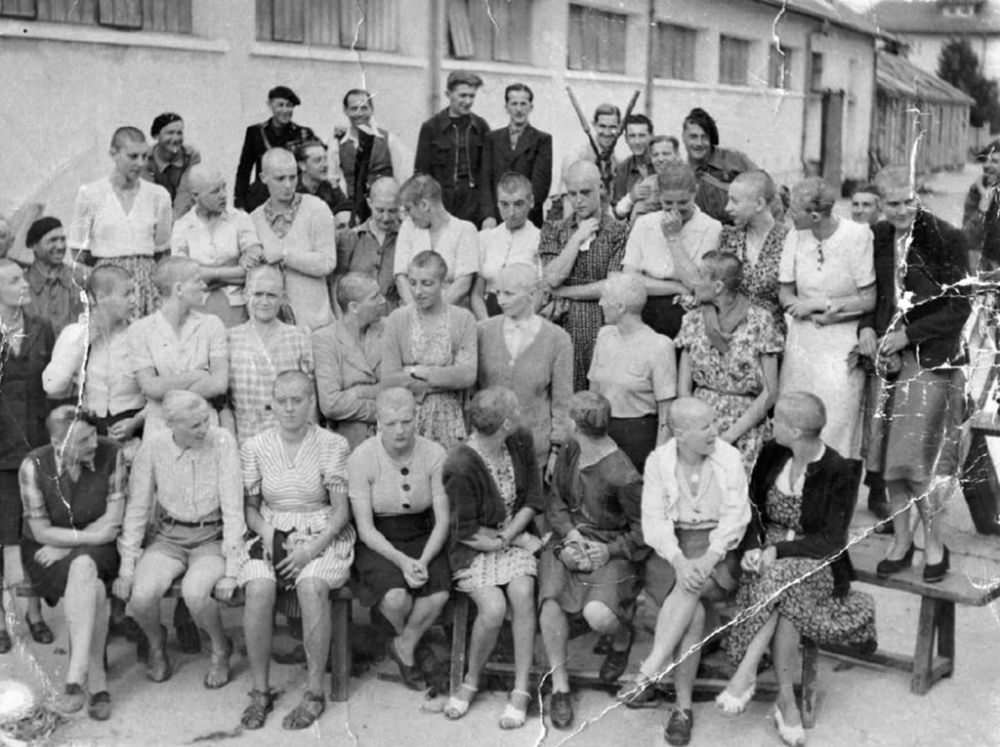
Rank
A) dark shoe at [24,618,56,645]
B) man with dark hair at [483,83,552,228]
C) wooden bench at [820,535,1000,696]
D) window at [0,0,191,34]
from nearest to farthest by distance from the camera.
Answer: wooden bench at [820,535,1000,696] < dark shoe at [24,618,56,645] < man with dark hair at [483,83,552,228] < window at [0,0,191,34]

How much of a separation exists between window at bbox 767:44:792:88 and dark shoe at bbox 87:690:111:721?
32.7 ft

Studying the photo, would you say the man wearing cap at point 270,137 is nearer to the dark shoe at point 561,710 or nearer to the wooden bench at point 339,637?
the wooden bench at point 339,637

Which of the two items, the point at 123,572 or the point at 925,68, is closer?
the point at 123,572

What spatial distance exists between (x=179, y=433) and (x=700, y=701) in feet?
7.43

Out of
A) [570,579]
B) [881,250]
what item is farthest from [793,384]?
[570,579]

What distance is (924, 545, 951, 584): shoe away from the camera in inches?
197

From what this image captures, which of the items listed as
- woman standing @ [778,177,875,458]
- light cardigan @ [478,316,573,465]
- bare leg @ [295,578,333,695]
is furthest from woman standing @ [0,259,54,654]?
woman standing @ [778,177,875,458]

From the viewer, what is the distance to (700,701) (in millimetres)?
4855

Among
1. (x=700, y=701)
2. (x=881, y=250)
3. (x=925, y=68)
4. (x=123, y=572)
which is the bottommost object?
(x=700, y=701)

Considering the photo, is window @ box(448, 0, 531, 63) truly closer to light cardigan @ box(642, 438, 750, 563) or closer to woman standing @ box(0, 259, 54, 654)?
woman standing @ box(0, 259, 54, 654)

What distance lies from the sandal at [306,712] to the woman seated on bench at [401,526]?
37 cm

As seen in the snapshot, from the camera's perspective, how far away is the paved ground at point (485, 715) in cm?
459

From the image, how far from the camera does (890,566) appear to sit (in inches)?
199

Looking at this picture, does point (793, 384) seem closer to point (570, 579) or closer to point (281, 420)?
point (570, 579)
